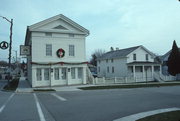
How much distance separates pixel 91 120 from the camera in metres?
8.27

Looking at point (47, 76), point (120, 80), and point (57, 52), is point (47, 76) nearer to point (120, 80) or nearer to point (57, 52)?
point (57, 52)

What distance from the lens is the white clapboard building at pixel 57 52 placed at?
26.5 m

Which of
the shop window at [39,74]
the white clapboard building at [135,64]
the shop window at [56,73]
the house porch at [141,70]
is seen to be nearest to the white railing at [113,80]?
the white clapboard building at [135,64]

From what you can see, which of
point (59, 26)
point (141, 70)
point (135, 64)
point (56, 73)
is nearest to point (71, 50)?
point (59, 26)

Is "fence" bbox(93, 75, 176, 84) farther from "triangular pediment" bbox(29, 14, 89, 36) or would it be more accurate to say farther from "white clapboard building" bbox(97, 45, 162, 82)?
"triangular pediment" bbox(29, 14, 89, 36)

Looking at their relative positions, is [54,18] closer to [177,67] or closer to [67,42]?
[67,42]

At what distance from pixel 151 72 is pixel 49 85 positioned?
67.3ft

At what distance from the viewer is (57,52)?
27719 mm

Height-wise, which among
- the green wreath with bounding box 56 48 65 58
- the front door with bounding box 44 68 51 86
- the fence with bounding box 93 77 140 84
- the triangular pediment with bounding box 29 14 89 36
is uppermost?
the triangular pediment with bounding box 29 14 89 36

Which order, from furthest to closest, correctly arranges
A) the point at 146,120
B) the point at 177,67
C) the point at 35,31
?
the point at 177,67, the point at 35,31, the point at 146,120

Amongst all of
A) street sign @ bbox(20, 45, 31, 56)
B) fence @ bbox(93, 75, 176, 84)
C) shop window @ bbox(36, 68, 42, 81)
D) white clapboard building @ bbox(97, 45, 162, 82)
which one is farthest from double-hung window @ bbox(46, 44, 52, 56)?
white clapboard building @ bbox(97, 45, 162, 82)

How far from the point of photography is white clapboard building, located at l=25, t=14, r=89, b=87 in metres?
26.5

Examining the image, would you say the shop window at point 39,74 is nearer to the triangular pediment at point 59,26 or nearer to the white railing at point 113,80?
the triangular pediment at point 59,26

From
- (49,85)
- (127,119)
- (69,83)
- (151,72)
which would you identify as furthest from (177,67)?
(127,119)
